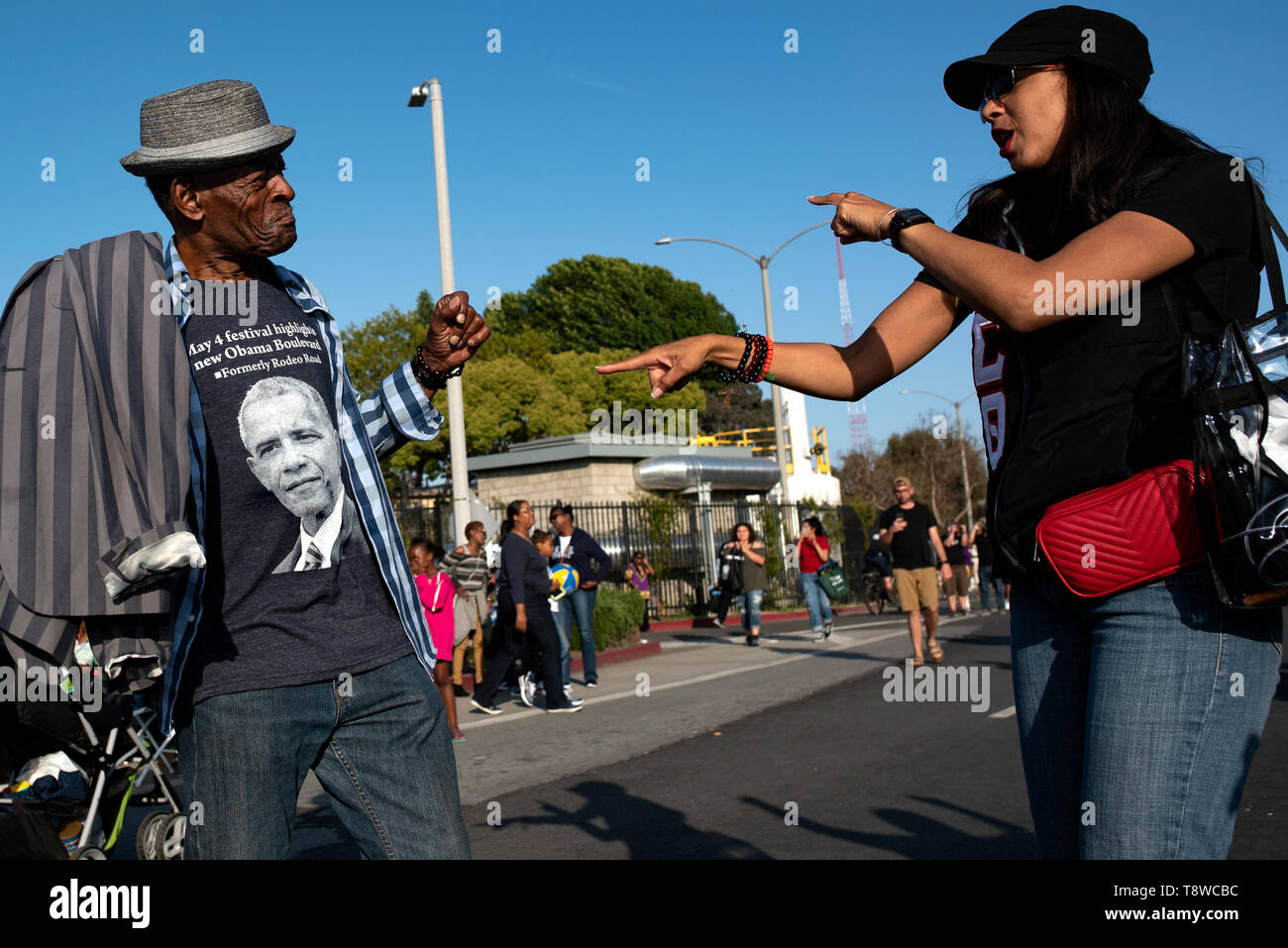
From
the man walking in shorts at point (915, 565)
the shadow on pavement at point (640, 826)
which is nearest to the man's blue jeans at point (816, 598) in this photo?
the man walking in shorts at point (915, 565)

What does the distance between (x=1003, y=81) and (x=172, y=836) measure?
483 centimetres

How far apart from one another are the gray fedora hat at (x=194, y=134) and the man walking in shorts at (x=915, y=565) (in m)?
10.9

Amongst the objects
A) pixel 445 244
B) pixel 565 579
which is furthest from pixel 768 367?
pixel 445 244

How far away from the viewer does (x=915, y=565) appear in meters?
12.7

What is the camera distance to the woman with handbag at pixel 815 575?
1686 cm

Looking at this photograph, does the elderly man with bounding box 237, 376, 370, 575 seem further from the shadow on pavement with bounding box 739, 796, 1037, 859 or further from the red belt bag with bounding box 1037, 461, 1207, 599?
the shadow on pavement with bounding box 739, 796, 1037, 859

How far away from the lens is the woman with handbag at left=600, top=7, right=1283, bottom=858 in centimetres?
196

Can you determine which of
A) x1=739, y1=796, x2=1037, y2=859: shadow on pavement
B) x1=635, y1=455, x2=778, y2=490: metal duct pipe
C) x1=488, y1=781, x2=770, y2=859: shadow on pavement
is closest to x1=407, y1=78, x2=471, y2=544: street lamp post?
x1=488, y1=781, x2=770, y2=859: shadow on pavement

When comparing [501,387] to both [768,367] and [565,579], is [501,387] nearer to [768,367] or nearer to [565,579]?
[565,579]

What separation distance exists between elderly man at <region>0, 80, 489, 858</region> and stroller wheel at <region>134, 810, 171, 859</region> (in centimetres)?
327

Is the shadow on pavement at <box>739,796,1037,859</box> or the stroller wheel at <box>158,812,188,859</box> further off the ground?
the stroller wheel at <box>158,812,188,859</box>

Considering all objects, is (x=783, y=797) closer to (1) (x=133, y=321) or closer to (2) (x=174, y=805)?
(2) (x=174, y=805)

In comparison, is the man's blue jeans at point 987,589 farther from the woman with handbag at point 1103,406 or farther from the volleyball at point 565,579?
the woman with handbag at point 1103,406

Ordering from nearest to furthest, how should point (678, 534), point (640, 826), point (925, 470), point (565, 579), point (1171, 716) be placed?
point (1171, 716), point (640, 826), point (565, 579), point (678, 534), point (925, 470)
